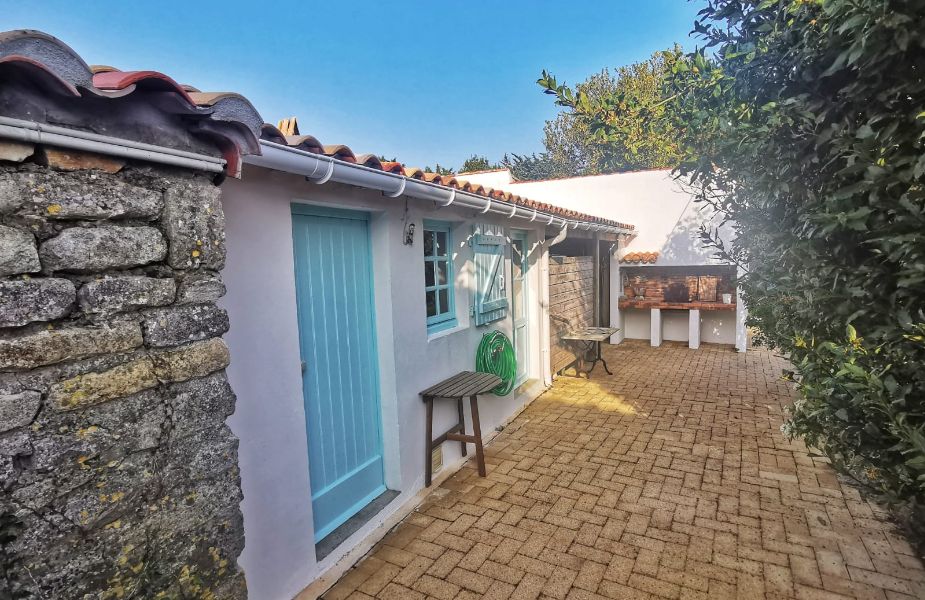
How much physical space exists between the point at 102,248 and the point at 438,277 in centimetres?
327

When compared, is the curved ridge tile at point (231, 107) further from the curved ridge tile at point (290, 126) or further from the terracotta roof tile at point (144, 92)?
the curved ridge tile at point (290, 126)

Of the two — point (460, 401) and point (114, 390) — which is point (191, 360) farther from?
point (460, 401)

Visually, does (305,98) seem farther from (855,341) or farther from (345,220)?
(855,341)

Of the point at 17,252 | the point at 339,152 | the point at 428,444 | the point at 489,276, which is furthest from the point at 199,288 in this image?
the point at 489,276

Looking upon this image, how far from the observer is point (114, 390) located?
1596 mm

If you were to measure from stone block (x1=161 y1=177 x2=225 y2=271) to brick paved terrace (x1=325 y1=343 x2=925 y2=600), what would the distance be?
2.26m

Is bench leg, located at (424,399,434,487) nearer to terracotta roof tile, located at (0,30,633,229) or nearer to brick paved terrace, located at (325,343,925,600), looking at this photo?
brick paved terrace, located at (325,343,925,600)

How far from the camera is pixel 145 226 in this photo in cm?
171

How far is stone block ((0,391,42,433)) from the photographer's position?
4.45ft

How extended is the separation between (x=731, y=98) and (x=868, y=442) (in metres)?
2.19

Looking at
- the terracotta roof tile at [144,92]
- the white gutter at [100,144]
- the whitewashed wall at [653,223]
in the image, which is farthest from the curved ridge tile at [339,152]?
the whitewashed wall at [653,223]

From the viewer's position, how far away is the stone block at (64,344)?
54.5 inches

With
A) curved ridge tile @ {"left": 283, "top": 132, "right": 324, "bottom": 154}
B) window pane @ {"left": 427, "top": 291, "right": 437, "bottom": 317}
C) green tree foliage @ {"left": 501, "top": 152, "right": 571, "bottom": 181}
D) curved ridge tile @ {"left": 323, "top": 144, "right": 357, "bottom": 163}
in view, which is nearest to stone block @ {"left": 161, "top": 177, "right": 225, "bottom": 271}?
curved ridge tile @ {"left": 283, "top": 132, "right": 324, "bottom": 154}

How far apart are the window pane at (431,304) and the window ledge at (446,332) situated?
7.4 inches
